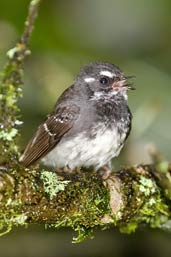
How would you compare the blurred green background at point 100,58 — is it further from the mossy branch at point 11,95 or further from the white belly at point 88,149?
the mossy branch at point 11,95

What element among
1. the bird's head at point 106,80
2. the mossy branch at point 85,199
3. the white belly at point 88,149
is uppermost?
the bird's head at point 106,80

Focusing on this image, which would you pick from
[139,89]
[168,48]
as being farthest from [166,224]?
[168,48]

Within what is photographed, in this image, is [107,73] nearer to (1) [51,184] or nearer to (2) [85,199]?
(2) [85,199]

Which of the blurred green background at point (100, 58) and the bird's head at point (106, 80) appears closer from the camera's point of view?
the bird's head at point (106, 80)

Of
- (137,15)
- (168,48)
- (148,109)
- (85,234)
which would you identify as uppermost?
(137,15)

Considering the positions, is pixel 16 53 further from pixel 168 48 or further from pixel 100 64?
pixel 168 48

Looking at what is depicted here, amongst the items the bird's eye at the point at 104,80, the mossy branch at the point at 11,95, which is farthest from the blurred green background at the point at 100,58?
the mossy branch at the point at 11,95

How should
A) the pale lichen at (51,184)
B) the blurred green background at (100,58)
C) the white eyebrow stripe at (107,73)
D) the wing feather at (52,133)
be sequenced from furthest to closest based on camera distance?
1. the blurred green background at (100,58)
2. the white eyebrow stripe at (107,73)
3. the wing feather at (52,133)
4. the pale lichen at (51,184)
